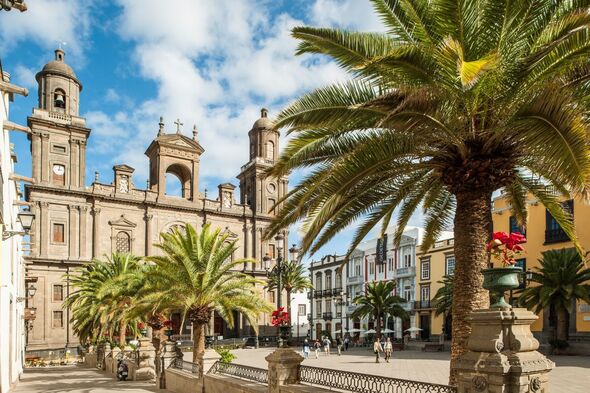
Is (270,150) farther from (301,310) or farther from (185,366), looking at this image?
(185,366)

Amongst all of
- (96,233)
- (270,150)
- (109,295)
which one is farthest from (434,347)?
(96,233)

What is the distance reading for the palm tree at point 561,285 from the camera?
2592 centimetres

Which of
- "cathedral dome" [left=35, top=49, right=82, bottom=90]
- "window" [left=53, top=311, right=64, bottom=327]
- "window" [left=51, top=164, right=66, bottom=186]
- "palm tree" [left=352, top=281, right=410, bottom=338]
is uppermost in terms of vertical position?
"cathedral dome" [left=35, top=49, right=82, bottom=90]

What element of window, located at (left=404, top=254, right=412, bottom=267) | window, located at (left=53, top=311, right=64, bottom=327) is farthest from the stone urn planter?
window, located at (left=404, top=254, right=412, bottom=267)

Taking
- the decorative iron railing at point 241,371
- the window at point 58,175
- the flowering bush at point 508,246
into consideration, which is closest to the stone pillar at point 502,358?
the flowering bush at point 508,246

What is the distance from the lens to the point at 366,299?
41.2 metres

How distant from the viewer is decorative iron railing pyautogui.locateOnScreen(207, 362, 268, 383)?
13.0m

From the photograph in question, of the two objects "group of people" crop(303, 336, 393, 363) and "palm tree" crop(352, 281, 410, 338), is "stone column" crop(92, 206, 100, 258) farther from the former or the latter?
"palm tree" crop(352, 281, 410, 338)

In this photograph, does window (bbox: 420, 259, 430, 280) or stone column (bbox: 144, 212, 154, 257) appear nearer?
window (bbox: 420, 259, 430, 280)

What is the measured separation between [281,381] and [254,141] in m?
48.7

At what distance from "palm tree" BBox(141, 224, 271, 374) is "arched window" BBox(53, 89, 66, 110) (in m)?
32.8

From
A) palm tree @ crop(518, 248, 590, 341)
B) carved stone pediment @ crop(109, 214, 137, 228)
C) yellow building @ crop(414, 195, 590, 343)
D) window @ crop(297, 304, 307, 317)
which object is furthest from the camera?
window @ crop(297, 304, 307, 317)

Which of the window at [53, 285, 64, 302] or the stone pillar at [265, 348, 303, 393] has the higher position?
the stone pillar at [265, 348, 303, 393]

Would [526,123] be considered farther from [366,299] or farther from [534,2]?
[366,299]
